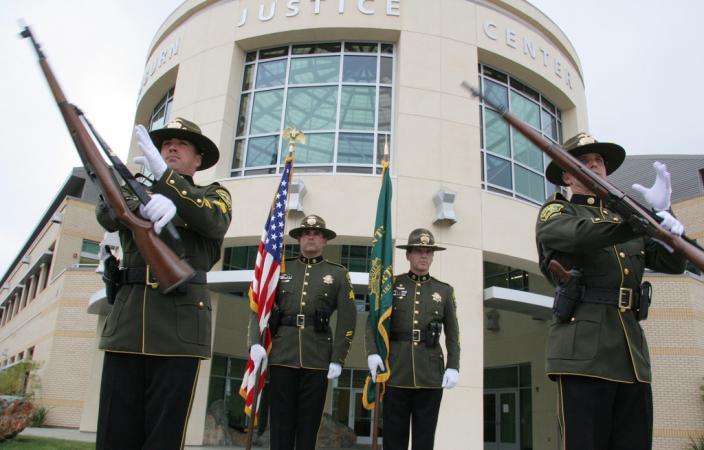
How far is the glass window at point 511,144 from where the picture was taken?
12219mm

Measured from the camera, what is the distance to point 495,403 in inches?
640

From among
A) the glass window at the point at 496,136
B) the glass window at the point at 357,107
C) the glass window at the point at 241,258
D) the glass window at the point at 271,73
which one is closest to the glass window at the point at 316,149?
the glass window at the point at 357,107

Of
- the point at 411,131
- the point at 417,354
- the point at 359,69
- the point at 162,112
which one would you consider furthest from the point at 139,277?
the point at 162,112

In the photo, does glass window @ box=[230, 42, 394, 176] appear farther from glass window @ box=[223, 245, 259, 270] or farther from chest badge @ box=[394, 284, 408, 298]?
chest badge @ box=[394, 284, 408, 298]

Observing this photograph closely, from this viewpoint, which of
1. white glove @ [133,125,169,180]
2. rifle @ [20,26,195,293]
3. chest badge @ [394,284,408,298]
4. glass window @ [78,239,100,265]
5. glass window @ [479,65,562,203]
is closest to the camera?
rifle @ [20,26,195,293]

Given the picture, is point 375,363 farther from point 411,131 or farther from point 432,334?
point 411,131

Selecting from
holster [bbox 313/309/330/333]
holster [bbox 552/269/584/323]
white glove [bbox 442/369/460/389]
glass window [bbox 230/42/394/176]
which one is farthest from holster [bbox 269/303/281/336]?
glass window [bbox 230/42/394/176]

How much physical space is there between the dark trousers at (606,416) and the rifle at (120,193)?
73.9 inches

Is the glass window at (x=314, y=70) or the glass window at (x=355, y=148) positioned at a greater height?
the glass window at (x=314, y=70)

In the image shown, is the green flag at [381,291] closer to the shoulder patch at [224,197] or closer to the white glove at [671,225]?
the shoulder patch at [224,197]

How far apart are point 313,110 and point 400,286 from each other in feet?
23.8

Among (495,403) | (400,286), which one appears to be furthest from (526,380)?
(400,286)

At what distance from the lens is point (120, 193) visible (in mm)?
2662

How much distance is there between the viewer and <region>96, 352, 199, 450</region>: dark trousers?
104 inches
